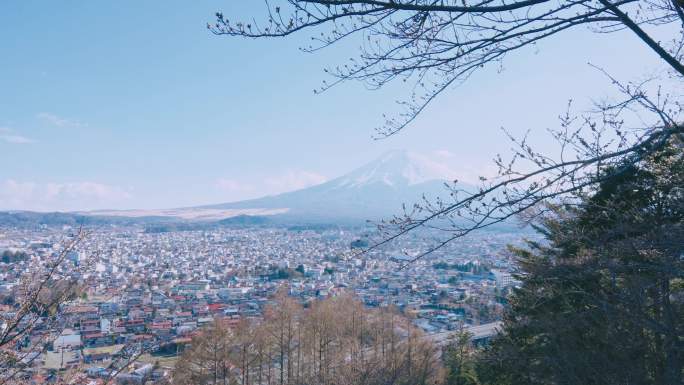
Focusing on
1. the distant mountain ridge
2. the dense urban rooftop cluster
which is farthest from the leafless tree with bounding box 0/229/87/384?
the distant mountain ridge

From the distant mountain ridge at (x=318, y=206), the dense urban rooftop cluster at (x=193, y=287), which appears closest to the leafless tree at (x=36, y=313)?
the dense urban rooftop cluster at (x=193, y=287)

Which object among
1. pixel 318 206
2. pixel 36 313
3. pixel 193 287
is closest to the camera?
pixel 36 313

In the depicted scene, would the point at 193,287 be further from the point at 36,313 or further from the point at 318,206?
the point at 318,206

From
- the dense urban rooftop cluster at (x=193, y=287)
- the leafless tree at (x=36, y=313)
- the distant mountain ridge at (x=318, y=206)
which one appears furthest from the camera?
the distant mountain ridge at (x=318, y=206)

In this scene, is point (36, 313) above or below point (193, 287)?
above

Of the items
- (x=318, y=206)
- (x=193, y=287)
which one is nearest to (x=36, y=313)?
(x=193, y=287)

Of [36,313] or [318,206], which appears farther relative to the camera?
[318,206]

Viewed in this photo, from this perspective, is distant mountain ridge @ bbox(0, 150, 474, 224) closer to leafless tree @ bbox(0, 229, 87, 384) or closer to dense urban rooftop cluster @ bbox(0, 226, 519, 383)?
dense urban rooftop cluster @ bbox(0, 226, 519, 383)

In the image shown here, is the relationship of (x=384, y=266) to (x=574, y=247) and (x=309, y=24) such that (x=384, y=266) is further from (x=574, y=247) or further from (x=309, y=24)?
(x=309, y=24)

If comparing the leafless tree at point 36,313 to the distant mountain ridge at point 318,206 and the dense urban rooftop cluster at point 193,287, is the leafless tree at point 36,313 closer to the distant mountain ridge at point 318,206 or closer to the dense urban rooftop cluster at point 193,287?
the dense urban rooftop cluster at point 193,287

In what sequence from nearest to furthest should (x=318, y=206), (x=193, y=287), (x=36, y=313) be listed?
(x=36, y=313)
(x=193, y=287)
(x=318, y=206)

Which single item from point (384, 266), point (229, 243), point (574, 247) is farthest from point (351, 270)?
point (574, 247)
